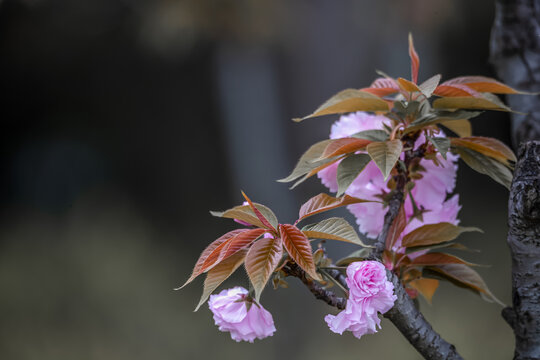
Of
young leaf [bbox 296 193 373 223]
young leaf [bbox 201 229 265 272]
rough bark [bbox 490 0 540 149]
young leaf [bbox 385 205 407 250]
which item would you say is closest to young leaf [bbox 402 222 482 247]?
young leaf [bbox 385 205 407 250]

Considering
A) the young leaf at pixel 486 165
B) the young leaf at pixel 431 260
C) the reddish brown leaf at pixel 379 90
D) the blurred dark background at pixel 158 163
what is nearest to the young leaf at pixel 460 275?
the young leaf at pixel 431 260

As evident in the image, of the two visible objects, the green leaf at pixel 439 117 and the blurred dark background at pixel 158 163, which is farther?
the blurred dark background at pixel 158 163

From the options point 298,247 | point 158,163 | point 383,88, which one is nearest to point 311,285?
point 298,247

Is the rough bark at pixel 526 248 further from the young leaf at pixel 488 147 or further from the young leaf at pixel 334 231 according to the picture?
the young leaf at pixel 334 231

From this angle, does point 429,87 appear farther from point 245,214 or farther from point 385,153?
point 245,214

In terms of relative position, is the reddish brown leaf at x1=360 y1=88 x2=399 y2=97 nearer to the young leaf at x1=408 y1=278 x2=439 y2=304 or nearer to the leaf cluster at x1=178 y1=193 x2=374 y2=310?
the leaf cluster at x1=178 y1=193 x2=374 y2=310
